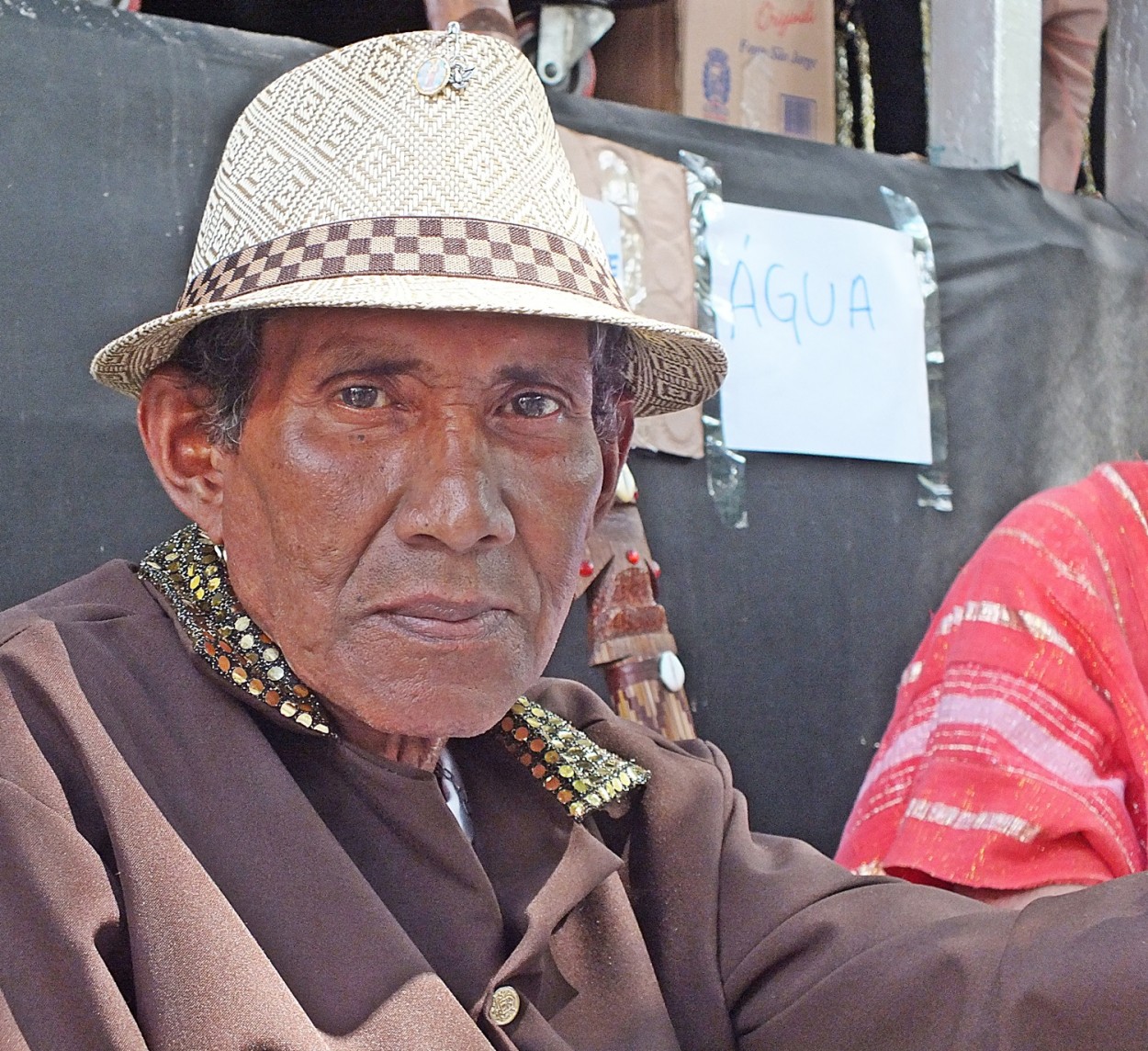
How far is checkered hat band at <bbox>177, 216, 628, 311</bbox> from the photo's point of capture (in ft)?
4.59

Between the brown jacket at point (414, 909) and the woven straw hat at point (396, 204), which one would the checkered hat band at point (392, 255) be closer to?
the woven straw hat at point (396, 204)

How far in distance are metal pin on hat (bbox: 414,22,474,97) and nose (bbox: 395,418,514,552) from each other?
14.1 inches

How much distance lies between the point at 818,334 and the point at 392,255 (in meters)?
1.86

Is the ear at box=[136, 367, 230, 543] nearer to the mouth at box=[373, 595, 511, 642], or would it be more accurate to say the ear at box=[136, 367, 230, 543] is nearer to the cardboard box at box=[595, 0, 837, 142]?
the mouth at box=[373, 595, 511, 642]

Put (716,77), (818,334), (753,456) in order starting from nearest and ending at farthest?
(753,456)
(818,334)
(716,77)

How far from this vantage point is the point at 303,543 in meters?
1.44

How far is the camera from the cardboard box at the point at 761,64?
319 centimetres

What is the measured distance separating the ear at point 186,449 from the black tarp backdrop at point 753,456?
708 millimetres

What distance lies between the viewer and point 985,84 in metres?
3.66

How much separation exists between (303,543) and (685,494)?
1518mm

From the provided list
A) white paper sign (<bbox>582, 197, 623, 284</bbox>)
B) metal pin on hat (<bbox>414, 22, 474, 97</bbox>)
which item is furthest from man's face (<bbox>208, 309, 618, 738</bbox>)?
white paper sign (<bbox>582, 197, 623, 284</bbox>)

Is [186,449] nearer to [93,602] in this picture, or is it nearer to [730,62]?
[93,602]

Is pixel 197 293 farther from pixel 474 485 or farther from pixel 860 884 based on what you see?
pixel 860 884

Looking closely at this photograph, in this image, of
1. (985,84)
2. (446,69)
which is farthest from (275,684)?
(985,84)
